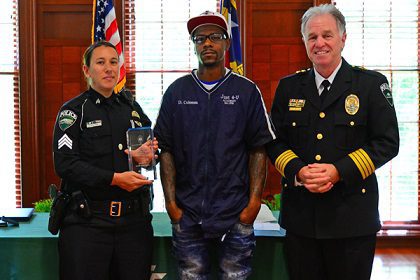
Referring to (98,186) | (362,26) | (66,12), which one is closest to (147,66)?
(66,12)

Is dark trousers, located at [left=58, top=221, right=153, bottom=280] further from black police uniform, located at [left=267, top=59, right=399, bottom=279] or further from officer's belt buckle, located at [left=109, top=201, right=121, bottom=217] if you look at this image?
black police uniform, located at [left=267, top=59, right=399, bottom=279]

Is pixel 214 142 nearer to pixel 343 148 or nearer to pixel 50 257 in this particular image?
pixel 343 148

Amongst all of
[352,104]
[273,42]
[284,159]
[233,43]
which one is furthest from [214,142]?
[273,42]

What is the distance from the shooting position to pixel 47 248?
2.37m

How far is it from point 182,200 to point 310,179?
1.73 feet

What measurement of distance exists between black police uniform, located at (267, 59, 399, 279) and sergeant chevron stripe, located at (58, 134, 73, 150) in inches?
32.8

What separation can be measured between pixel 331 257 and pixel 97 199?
98 cm

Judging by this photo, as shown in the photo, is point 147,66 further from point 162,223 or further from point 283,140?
point 283,140

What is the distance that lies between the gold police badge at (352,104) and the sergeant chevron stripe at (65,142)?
3.65 feet

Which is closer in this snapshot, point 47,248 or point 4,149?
point 47,248

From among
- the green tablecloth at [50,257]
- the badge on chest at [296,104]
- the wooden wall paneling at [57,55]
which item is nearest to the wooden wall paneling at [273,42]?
the wooden wall paneling at [57,55]

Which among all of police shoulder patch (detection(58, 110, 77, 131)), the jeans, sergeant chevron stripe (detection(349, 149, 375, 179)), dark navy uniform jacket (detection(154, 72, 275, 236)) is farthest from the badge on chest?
police shoulder patch (detection(58, 110, 77, 131))

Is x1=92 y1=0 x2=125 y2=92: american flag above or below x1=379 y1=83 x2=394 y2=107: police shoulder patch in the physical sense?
above

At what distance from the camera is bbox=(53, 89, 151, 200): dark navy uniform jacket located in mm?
2020
